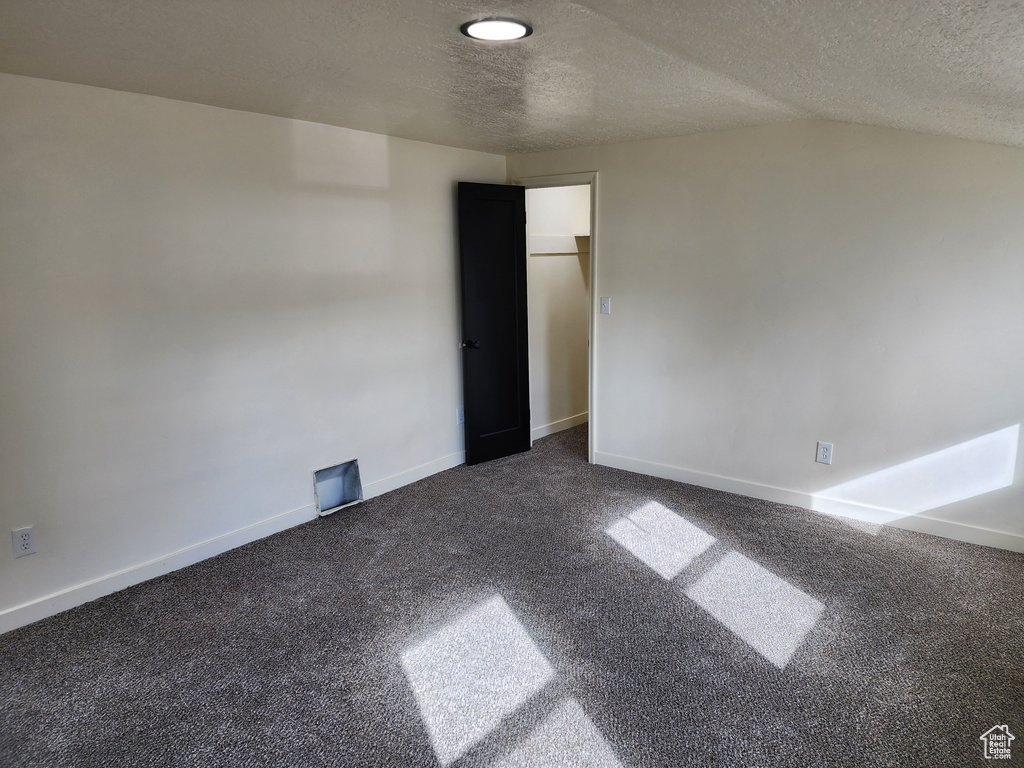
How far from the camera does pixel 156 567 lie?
2.85 metres

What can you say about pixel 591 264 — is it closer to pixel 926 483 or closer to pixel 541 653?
pixel 926 483

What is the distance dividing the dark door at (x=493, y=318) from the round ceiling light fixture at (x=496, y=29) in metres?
2.18

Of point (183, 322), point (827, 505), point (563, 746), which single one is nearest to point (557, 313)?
point (827, 505)

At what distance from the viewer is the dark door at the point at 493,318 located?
13.7 feet

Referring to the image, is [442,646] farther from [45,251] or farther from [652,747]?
[45,251]

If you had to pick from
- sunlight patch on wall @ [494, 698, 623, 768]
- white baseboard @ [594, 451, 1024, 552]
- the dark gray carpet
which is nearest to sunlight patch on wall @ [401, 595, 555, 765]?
the dark gray carpet

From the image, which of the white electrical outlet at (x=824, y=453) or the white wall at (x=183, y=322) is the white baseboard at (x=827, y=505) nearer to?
the white electrical outlet at (x=824, y=453)

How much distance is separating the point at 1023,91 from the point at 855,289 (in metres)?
Answer: 1.45

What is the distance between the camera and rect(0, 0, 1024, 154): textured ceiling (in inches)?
61.1

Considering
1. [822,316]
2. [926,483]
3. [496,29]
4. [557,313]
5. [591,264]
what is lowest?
[926,483]

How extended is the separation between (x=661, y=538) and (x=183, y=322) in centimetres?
265

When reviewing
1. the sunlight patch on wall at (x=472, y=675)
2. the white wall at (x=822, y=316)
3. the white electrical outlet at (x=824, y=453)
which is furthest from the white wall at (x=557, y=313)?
the sunlight patch on wall at (x=472, y=675)

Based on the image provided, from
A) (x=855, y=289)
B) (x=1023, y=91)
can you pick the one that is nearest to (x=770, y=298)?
(x=855, y=289)

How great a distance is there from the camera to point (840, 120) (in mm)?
3031
